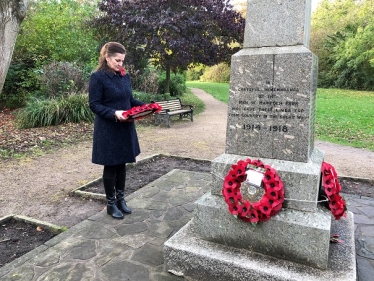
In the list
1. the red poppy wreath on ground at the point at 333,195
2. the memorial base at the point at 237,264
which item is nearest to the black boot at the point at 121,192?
the memorial base at the point at 237,264

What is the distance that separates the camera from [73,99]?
1006 cm

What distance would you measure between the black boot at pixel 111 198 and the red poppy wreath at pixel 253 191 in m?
1.49

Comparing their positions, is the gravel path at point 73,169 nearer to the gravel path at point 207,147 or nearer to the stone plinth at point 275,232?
the gravel path at point 207,147

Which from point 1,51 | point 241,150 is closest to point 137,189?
point 241,150

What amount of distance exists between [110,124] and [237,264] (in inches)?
73.6

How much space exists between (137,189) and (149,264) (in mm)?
2102

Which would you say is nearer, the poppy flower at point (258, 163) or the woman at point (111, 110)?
the poppy flower at point (258, 163)

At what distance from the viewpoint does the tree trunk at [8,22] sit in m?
6.61

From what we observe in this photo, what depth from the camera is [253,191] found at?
2652mm

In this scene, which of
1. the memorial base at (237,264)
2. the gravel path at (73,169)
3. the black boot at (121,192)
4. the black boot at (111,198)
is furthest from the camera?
the gravel path at (73,169)

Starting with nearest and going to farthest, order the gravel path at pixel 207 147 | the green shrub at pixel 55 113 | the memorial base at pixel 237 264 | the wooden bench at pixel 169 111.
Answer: the memorial base at pixel 237 264 < the gravel path at pixel 207 147 < the green shrub at pixel 55 113 < the wooden bench at pixel 169 111

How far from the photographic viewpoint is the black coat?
3.36m

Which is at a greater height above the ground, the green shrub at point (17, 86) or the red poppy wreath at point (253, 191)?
the green shrub at point (17, 86)

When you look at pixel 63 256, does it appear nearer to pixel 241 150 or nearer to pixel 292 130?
pixel 241 150
